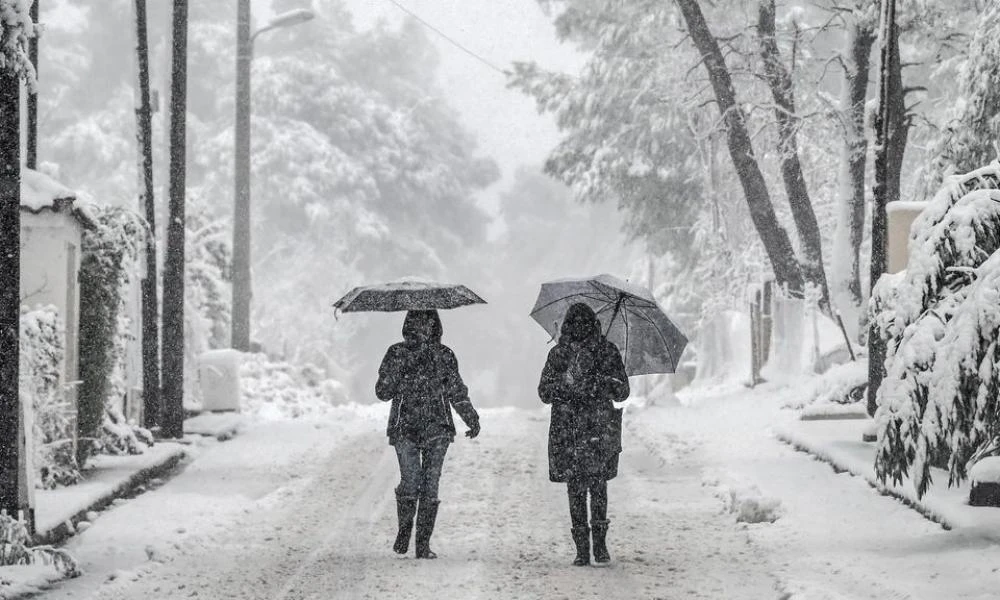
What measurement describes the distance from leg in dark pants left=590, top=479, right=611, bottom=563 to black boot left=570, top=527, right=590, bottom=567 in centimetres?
7

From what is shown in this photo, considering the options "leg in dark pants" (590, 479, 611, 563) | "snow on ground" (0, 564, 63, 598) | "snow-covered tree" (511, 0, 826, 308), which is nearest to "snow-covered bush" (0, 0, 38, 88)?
"snow on ground" (0, 564, 63, 598)

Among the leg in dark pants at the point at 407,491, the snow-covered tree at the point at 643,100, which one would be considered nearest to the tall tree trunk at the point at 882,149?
the leg in dark pants at the point at 407,491

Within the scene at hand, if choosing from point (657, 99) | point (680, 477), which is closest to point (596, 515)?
point (680, 477)

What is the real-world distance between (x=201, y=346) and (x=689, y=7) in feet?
A: 35.9

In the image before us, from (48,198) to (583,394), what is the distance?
637 centimetres

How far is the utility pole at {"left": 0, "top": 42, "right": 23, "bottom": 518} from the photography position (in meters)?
8.50

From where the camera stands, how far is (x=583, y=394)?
8.41 m

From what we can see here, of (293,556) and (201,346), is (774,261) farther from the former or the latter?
(293,556)

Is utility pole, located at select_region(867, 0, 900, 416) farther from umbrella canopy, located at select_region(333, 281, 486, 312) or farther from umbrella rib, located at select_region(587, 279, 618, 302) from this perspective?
umbrella canopy, located at select_region(333, 281, 486, 312)

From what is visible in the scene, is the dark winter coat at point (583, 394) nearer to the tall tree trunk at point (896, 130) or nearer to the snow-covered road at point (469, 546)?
the snow-covered road at point (469, 546)

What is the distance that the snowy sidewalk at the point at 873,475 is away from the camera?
8.80m

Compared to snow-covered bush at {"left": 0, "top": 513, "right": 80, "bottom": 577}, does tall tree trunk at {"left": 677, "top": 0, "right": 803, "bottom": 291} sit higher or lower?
higher

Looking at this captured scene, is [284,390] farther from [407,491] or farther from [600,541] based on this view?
[600,541]

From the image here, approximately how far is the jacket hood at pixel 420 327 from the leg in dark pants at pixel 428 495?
0.76 metres
